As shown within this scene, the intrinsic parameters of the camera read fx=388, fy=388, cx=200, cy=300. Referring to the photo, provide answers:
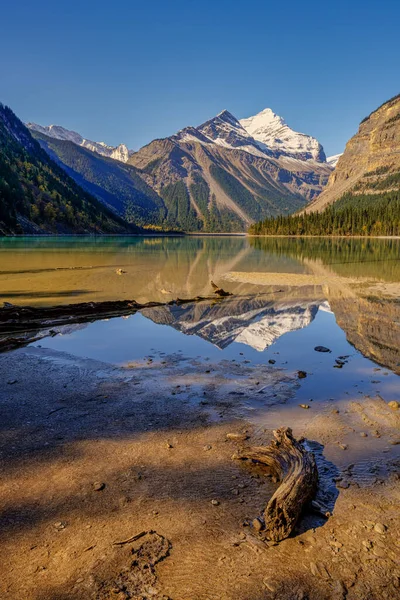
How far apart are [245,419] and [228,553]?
4616 millimetres

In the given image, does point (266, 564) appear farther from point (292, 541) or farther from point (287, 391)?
point (287, 391)

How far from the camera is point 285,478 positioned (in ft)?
23.0

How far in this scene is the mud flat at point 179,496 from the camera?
17.3ft

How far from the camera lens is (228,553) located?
18.8 ft

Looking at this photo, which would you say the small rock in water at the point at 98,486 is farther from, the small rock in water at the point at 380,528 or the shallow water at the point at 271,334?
the small rock in water at the point at 380,528

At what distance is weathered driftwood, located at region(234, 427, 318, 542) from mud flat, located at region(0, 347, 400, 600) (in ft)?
0.68

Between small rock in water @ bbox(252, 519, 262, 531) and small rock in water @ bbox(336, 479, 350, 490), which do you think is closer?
small rock in water @ bbox(252, 519, 262, 531)

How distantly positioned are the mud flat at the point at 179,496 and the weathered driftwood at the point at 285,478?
208mm

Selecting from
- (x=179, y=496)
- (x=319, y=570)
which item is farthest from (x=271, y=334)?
(x=319, y=570)

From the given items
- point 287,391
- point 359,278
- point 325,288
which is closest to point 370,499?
point 287,391

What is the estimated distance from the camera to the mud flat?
5.28 meters

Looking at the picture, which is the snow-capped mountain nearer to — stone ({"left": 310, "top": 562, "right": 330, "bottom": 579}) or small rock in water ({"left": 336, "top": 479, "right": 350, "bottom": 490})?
small rock in water ({"left": 336, "top": 479, "right": 350, "bottom": 490})

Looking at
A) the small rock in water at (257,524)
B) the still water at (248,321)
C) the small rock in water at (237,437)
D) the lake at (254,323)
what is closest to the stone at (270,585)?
the small rock in water at (257,524)

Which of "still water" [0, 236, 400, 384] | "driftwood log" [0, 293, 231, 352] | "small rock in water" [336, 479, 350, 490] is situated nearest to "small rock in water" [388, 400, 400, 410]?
"still water" [0, 236, 400, 384]
